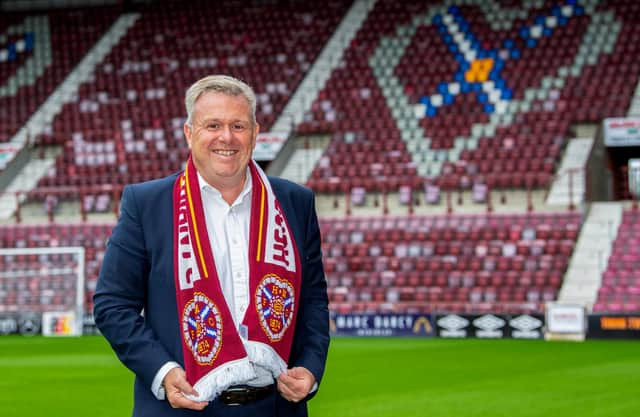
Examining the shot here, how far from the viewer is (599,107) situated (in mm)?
31234

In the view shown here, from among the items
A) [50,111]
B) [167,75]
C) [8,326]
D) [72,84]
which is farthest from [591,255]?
[72,84]

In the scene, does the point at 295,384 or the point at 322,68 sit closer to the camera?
the point at 295,384

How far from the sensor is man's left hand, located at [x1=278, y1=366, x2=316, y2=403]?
3.52 metres

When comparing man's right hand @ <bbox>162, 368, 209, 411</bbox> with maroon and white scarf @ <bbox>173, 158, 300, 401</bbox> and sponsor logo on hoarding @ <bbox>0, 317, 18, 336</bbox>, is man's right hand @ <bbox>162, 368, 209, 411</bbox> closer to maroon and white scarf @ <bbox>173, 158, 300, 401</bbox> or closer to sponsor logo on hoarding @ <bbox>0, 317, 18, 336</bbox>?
maroon and white scarf @ <bbox>173, 158, 300, 401</bbox>

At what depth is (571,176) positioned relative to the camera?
28422 mm

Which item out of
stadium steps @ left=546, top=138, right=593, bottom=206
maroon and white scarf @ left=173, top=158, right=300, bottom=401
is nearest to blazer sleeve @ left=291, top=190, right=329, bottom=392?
maroon and white scarf @ left=173, top=158, right=300, bottom=401

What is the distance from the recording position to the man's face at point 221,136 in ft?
11.7

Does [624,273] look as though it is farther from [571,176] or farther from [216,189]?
[216,189]

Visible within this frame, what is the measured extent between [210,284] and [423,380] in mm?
12314

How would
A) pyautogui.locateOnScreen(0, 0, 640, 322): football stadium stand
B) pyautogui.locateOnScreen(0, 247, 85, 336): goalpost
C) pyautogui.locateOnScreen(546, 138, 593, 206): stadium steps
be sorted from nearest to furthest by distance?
pyautogui.locateOnScreen(0, 247, 85, 336): goalpost → pyautogui.locateOnScreen(0, 0, 640, 322): football stadium stand → pyautogui.locateOnScreen(546, 138, 593, 206): stadium steps

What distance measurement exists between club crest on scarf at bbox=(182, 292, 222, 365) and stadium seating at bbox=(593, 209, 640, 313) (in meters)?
21.0

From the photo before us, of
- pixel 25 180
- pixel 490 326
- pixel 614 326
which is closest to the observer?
pixel 614 326

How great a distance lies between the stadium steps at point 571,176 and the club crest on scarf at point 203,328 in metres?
25.4

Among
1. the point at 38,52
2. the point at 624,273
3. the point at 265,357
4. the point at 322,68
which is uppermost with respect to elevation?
the point at 38,52
